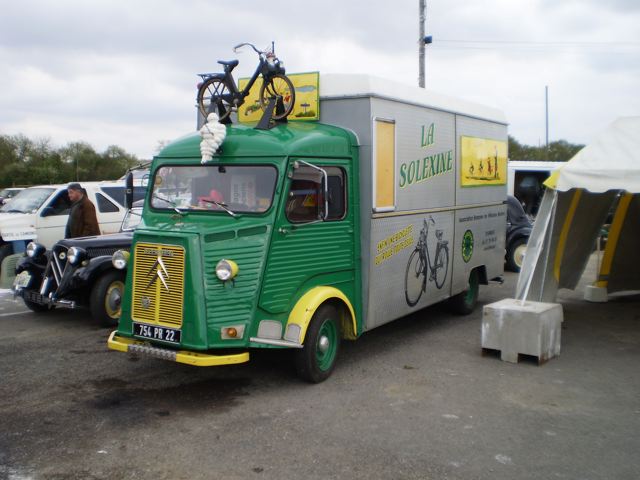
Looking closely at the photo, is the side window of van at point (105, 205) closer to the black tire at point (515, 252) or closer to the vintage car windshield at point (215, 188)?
the vintage car windshield at point (215, 188)

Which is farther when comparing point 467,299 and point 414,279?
point 467,299

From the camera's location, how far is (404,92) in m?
7.25

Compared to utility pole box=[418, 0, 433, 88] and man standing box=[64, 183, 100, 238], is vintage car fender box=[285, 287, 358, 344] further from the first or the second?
utility pole box=[418, 0, 433, 88]

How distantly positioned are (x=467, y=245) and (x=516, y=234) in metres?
6.55

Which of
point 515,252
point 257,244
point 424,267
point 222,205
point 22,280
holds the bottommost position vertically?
point 515,252

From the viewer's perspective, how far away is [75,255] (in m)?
8.30

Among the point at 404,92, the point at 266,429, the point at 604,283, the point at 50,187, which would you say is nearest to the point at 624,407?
the point at 266,429

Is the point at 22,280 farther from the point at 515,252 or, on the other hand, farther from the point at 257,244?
the point at 515,252

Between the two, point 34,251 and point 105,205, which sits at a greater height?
point 105,205

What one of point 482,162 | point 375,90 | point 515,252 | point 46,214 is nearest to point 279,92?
point 375,90

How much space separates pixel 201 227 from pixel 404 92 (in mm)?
3010

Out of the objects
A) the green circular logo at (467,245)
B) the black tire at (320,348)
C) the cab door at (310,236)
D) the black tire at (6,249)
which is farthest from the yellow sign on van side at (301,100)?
the black tire at (6,249)

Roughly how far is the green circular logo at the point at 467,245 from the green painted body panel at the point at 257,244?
9.61 feet

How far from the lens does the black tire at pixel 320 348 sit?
5.92 m
